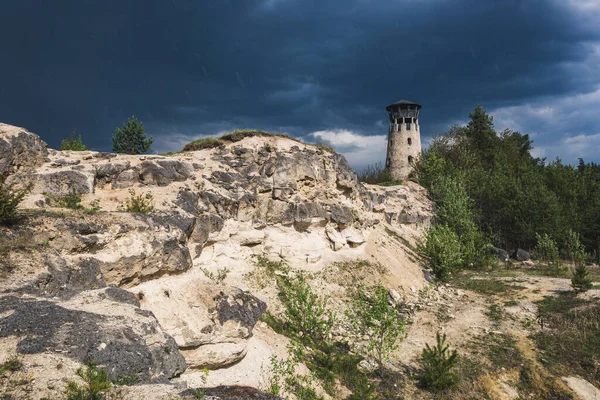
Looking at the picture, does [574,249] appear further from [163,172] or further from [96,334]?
[96,334]

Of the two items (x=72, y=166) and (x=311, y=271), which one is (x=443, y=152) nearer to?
(x=311, y=271)

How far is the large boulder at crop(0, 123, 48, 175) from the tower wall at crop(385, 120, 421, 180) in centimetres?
3725

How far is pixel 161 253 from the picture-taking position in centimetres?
1162

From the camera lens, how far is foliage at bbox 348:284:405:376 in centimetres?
1108

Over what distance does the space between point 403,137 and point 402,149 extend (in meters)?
1.58

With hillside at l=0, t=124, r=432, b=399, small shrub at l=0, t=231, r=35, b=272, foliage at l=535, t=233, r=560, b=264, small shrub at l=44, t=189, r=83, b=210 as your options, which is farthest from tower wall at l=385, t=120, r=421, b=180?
small shrub at l=0, t=231, r=35, b=272

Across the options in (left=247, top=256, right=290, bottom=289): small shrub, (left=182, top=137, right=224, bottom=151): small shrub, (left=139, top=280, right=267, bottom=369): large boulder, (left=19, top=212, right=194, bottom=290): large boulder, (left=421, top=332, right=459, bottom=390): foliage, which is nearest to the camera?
(left=19, top=212, right=194, bottom=290): large boulder

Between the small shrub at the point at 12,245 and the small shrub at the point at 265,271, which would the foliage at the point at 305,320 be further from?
the small shrub at the point at 12,245

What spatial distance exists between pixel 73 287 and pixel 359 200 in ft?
61.5

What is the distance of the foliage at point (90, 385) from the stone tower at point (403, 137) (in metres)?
42.1

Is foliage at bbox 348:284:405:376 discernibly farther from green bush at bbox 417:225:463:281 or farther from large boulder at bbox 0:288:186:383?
green bush at bbox 417:225:463:281

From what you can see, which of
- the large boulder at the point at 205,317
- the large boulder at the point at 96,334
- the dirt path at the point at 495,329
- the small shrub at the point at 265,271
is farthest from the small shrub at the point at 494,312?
the large boulder at the point at 96,334

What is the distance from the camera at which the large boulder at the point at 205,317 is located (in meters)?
9.26

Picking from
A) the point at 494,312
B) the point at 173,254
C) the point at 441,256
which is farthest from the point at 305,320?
the point at 441,256
